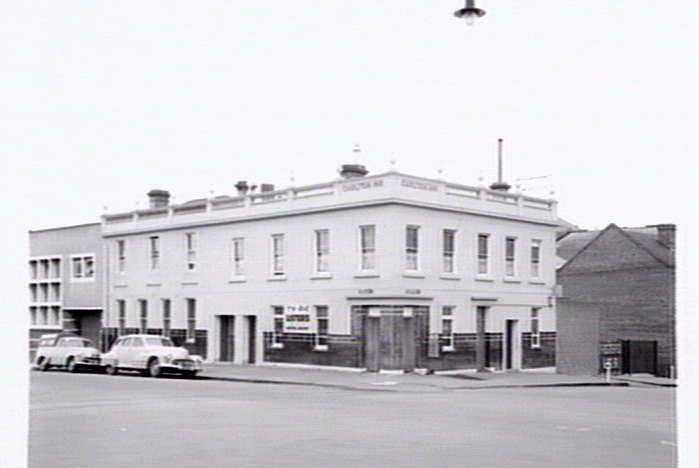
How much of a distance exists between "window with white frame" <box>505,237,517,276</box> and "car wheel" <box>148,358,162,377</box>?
10.2 meters

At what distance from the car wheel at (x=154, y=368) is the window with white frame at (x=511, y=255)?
1020 centimetres

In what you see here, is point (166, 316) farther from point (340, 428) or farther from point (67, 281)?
point (340, 428)

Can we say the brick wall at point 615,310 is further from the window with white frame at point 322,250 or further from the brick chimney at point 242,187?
the brick chimney at point 242,187

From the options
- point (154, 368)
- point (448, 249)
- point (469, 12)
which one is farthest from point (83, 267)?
point (469, 12)

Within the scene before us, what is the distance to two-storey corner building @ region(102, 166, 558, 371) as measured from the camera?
23281 millimetres

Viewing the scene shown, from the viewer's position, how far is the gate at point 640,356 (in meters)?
21.9

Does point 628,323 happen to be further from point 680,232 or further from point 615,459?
point 680,232

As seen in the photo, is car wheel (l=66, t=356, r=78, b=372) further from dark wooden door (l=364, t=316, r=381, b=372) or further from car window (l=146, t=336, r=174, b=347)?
dark wooden door (l=364, t=316, r=381, b=372)

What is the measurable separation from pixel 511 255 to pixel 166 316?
35.0 feet

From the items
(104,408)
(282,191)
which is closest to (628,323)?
(282,191)

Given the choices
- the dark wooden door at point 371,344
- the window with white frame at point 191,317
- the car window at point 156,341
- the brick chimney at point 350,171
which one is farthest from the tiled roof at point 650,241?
the window with white frame at point 191,317

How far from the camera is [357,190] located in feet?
78.1

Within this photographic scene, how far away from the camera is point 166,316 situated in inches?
1068

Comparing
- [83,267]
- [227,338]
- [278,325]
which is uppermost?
[83,267]
